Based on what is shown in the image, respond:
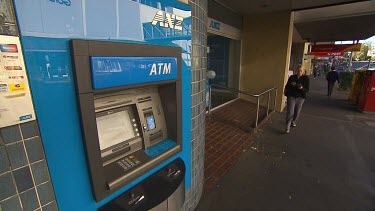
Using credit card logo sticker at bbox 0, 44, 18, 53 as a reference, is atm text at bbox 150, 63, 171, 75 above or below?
below

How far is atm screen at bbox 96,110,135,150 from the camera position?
124 cm

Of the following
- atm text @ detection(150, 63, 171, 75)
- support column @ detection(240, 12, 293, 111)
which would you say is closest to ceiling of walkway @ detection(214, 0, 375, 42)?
support column @ detection(240, 12, 293, 111)

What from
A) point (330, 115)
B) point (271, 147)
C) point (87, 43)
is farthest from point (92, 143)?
point (330, 115)

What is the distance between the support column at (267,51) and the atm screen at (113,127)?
231 inches

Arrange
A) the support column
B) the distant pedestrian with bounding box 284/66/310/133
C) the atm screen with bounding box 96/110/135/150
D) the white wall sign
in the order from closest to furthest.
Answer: the atm screen with bounding box 96/110/135/150
the distant pedestrian with bounding box 284/66/310/133
the white wall sign
the support column

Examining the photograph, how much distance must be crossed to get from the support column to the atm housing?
18.1 feet

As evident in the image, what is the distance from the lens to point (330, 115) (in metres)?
6.00

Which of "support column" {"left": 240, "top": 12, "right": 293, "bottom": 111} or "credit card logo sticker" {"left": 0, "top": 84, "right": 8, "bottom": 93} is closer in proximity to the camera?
"credit card logo sticker" {"left": 0, "top": 84, "right": 8, "bottom": 93}

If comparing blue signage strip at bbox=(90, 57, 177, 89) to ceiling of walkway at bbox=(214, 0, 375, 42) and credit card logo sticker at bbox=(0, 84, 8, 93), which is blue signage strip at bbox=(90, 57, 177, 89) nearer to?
credit card logo sticker at bbox=(0, 84, 8, 93)

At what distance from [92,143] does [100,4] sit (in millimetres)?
740

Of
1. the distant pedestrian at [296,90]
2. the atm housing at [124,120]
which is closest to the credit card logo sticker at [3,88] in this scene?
the atm housing at [124,120]

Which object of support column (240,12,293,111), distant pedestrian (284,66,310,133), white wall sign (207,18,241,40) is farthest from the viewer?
support column (240,12,293,111)

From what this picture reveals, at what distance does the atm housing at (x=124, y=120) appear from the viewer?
3.30ft

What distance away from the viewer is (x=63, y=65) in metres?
0.93
